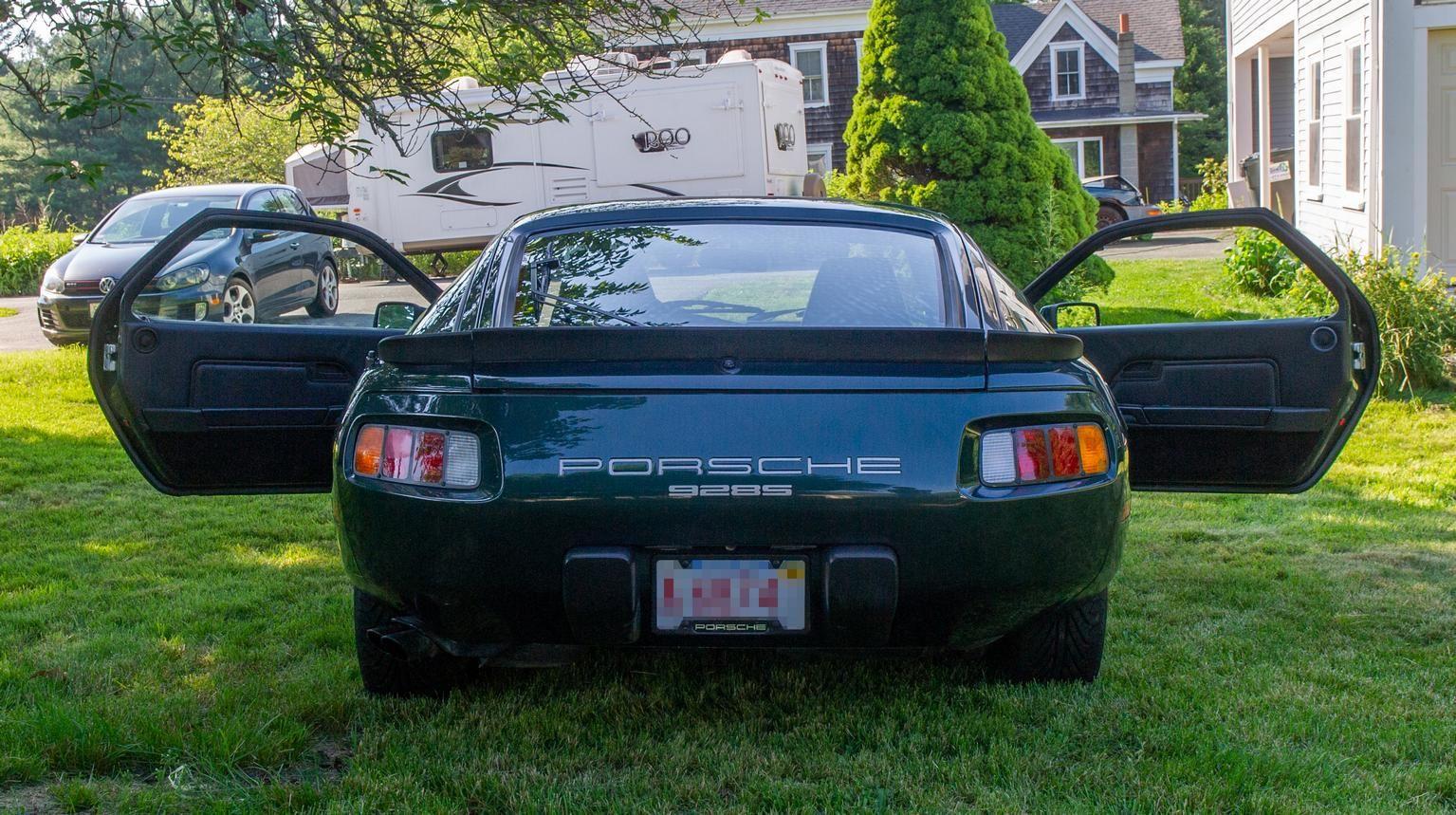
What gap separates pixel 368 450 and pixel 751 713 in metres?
1.16

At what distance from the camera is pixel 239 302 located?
1248cm

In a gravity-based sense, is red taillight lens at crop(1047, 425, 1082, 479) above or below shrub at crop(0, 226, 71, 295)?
below

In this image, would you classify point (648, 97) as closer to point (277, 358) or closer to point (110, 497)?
point (110, 497)

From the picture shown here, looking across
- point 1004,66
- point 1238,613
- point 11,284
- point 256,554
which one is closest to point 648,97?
point 1004,66

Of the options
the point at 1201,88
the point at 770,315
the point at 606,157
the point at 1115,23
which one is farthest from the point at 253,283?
the point at 1201,88

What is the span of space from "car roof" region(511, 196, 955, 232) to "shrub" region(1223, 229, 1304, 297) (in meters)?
9.80

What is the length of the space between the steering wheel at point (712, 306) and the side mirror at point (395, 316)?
3.63ft

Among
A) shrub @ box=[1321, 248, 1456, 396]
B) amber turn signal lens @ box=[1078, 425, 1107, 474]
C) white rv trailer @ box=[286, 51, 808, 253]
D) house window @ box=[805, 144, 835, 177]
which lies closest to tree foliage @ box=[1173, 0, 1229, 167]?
house window @ box=[805, 144, 835, 177]

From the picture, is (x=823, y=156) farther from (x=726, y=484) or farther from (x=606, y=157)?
(x=726, y=484)

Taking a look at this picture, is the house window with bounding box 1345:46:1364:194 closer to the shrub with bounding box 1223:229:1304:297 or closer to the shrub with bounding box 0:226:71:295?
the shrub with bounding box 1223:229:1304:297

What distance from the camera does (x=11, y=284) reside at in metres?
24.0

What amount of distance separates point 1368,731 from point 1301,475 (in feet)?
3.35

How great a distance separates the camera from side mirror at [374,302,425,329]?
4.27 meters

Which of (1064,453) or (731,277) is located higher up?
(731,277)
